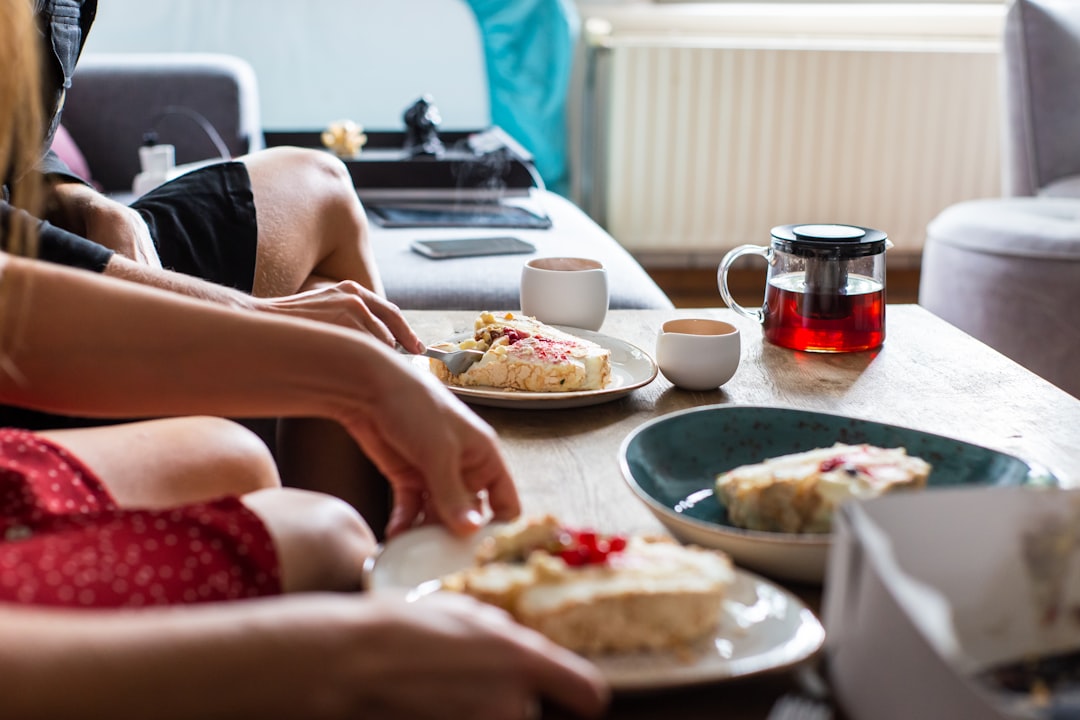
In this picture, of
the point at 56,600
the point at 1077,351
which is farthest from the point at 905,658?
the point at 1077,351

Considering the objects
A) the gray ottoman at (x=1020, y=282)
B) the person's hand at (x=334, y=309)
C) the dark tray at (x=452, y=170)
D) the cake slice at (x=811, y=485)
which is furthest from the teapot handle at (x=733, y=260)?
the dark tray at (x=452, y=170)

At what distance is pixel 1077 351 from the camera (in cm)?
218

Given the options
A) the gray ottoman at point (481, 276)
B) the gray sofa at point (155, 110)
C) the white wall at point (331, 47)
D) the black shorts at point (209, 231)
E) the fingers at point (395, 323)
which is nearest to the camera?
the fingers at point (395, 323)

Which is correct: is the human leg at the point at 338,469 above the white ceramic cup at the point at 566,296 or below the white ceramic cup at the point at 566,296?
below

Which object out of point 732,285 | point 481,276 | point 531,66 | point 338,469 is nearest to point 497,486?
point 338,469

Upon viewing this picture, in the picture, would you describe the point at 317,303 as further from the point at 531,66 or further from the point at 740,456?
the point at 531,66

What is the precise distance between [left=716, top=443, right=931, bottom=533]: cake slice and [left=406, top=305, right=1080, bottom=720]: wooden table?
0.05m

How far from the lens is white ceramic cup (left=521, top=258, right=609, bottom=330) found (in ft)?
4.29

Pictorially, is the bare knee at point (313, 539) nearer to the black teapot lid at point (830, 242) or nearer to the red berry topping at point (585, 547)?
the red berry topping at point (585, 547)

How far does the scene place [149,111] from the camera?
2840mm

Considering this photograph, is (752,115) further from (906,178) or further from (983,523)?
(983,523)

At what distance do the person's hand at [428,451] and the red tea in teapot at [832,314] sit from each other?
0.60 meters

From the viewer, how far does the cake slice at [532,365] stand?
1.06 metres

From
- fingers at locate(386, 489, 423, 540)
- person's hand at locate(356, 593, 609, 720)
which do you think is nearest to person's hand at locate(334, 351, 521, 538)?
fingers at locate(386, 489, 423, 540)
